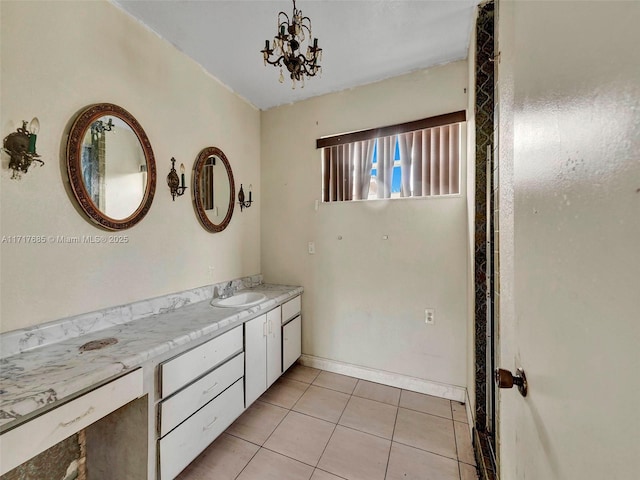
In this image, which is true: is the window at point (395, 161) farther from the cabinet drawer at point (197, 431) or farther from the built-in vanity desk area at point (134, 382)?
the cabinet drawer at point (197, 431)

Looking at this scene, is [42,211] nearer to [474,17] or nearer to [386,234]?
[386,234]

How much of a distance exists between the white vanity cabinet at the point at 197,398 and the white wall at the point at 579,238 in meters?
1.45

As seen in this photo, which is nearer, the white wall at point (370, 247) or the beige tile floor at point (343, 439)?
the beige tile floor at point (343, 439)

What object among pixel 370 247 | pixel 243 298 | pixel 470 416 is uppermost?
pixel 370 247

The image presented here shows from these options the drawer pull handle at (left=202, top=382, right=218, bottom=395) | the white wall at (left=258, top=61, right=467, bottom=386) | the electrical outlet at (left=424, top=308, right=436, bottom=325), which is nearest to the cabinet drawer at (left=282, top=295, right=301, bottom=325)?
the white wall at (left=258, top=61, right=467, bottom=386)

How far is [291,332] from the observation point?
95.1 inches

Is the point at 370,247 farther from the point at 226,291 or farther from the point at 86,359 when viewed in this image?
the point at 86,359

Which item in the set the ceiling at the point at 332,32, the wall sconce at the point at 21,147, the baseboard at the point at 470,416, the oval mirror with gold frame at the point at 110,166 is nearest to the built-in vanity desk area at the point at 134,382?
the oval mirror with gold frame at the point at 110,166

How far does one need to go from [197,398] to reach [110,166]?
1451 millimetres

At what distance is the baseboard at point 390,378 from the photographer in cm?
208

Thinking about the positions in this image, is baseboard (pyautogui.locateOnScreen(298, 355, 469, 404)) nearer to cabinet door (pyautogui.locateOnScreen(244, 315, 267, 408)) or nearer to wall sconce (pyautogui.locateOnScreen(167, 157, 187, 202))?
cabinet door (pyautogui.locateOnScreen(244, 315, 267, 408))

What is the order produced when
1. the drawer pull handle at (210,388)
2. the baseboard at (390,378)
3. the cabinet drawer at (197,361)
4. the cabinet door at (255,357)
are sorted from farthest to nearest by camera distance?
the baseboard at (390,378) < the cabinet door at (255,357) < the drawer pull handle at (210,388) < the cabinet drawer at (197,361)

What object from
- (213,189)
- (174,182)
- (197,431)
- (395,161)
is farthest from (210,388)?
(395,161)

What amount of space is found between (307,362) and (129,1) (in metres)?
3.12
